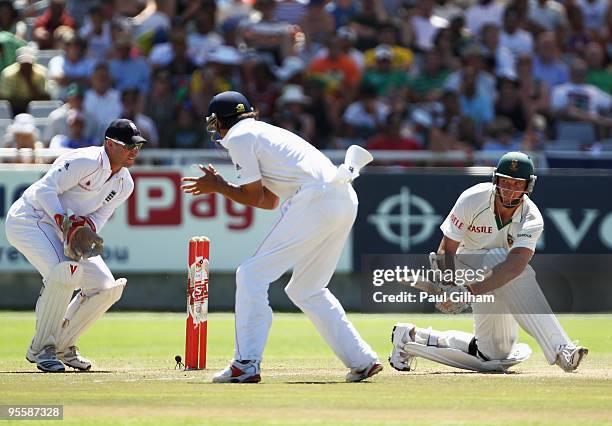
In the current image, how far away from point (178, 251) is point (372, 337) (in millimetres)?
4399

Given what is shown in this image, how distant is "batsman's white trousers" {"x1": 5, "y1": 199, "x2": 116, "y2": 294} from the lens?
34.2 feet

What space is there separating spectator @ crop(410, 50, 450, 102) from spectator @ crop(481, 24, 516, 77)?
0.82 meters

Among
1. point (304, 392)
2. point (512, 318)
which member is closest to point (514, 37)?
point (512, 318)

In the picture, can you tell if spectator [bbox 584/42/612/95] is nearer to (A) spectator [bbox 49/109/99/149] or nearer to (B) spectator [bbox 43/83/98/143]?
(B) spectator [bbox 43/83/98/143]

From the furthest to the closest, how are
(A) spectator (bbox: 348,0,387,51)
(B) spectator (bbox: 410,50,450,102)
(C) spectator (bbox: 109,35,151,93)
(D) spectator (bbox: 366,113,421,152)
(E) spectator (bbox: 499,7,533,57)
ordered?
1. (E) spectator (bbox: 499,7,533,57)
2. (A) spectator (bbox: 348,0,387,51)
3. (B) spectator (bbox: 410,50,450,102)
4. (C) spectator (bbox: 109,35,151,93)
5. (D) spectator (bbox: 366,113,421,152)

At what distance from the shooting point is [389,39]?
20.6 meters

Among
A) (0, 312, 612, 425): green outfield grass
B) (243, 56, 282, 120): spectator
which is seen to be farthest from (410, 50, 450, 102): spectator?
(0, 312, 612, 425): green outfield grass

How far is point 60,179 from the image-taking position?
10359 mm

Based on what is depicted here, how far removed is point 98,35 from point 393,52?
4.67m

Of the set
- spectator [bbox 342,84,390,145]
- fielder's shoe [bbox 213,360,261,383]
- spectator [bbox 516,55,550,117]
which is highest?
spectator [bbox 516,55,550,117]

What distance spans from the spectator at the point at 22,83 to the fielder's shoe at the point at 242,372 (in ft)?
37.6

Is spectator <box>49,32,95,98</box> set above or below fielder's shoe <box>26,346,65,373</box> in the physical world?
above

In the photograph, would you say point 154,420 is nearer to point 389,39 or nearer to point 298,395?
point 298,395

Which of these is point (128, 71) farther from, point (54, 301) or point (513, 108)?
point (54, 301)
